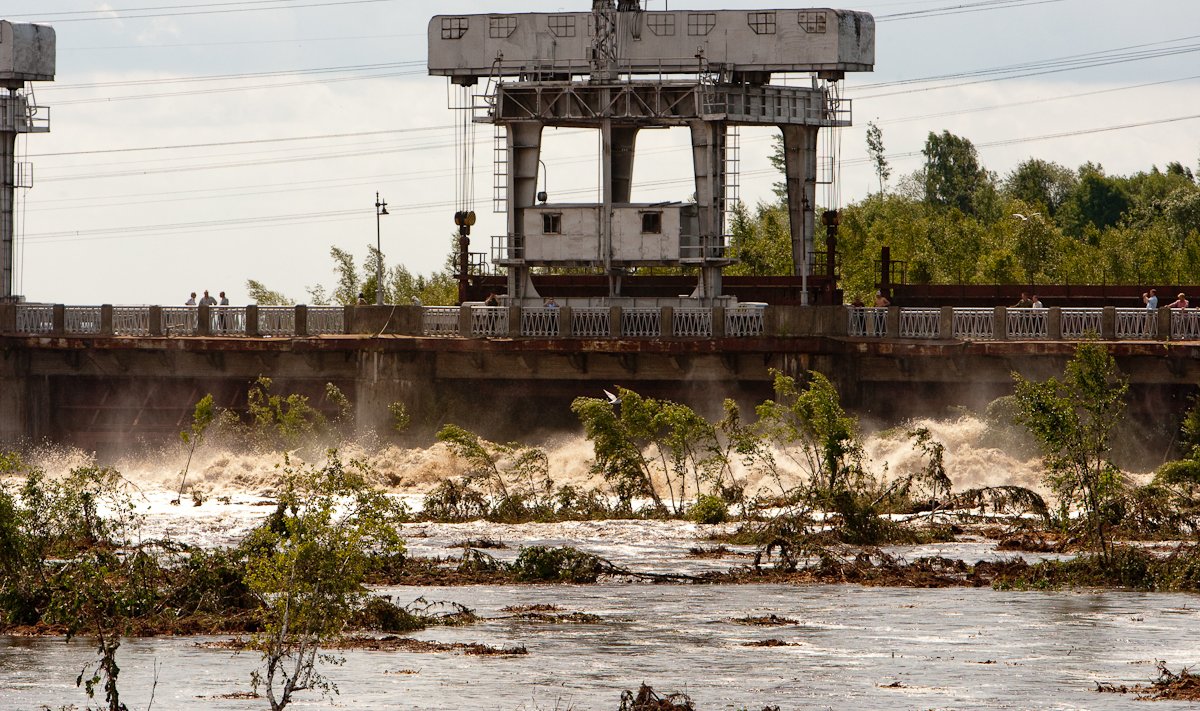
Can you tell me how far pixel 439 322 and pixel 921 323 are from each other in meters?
11.5

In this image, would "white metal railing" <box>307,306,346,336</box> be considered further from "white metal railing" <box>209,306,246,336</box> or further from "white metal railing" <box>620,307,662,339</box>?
"white metal railing" <box>620,307,662,339</box>

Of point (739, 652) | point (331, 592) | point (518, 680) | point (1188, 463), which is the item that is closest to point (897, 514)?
point (1188, 463)

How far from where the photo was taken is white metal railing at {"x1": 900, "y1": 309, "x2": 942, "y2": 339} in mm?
49875

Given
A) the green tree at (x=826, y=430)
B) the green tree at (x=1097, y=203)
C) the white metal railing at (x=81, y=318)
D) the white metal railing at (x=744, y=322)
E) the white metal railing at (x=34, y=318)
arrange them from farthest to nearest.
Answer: the green tree at (x=1097, y=203), the white metal railing at (x=34, y=318), the white metal railing at (x=81, y=318), the white metal railing at (x=744, y=322), the green tree at (x=826, y=430)

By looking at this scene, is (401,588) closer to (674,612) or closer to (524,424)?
(674,612)

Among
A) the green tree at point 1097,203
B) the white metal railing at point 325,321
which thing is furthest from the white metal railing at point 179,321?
the green tree at point 1097,203

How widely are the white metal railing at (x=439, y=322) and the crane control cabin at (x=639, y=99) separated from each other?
1.91 metres

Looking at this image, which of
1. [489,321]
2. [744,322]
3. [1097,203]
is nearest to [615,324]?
[744,322]

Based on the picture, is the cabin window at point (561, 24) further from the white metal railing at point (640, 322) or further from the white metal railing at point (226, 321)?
the white metal railing at point (226, 321)

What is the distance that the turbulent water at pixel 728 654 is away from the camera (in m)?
23.9

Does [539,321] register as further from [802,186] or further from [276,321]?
[802,186]

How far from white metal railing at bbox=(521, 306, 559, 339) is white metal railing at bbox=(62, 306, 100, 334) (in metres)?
11.5

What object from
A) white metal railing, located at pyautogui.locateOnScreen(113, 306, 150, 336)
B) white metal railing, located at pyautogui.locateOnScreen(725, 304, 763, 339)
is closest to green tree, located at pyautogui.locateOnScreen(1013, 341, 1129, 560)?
white metal railing, located at pyautogui.locateOnScreen(725, 304, 763, 339)

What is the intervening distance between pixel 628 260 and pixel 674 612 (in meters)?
24.5
